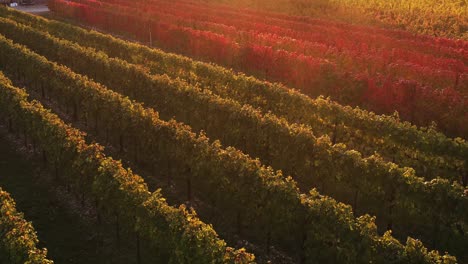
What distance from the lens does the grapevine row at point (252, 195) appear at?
12418 millimetres

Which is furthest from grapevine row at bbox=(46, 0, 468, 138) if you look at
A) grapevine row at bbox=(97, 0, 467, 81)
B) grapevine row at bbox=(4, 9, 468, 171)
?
grapevine row at bbox=(97, 0, 467, 81)

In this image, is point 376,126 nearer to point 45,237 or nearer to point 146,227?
point 146,227

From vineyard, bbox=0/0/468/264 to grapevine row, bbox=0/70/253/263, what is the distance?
0.05 meters

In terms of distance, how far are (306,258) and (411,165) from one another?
24.1ft

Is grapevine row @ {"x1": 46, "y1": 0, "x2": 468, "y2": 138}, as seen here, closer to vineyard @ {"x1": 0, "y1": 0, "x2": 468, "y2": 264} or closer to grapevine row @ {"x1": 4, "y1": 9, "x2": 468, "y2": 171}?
vineyard @ {"x1": 0, "y1": 0, "x2": 468, "y2": 264}

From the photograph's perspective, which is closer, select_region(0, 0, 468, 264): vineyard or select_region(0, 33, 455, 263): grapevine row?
select_region(0, 33, 455, 263): grapevine row

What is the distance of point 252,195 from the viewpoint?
48.4 feet

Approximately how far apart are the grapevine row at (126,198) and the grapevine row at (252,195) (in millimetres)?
1971

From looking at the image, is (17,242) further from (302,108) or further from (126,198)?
(302,108)

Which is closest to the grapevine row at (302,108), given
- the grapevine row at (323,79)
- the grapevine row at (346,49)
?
the grapevine row at (323,79)

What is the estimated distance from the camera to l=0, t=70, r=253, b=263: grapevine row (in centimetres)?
1189

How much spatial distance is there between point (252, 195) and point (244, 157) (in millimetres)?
1584

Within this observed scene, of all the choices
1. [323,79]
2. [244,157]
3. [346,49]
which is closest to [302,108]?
[323,79]

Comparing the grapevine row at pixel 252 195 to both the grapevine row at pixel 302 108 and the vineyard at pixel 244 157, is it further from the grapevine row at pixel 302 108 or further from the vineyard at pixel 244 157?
the grapevine row at pixel 302 108
